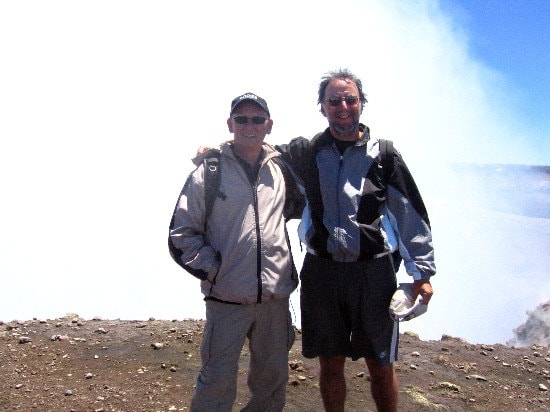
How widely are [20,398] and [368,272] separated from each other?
4782 mm

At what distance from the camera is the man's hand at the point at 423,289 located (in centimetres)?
475

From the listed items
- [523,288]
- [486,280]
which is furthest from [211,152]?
[486,280]

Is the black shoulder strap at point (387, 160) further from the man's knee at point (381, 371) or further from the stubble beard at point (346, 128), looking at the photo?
the man's knee at point (381, 371)

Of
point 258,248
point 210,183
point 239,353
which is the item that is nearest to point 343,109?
point 210,183

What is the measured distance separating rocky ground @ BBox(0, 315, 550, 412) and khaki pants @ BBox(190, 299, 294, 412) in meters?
1.74

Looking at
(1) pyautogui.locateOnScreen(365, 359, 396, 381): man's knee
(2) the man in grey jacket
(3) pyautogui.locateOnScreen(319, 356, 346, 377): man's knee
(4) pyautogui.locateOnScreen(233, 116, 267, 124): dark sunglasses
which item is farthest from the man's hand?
(4) pyautogui.locateOnScreen(233, 116, 267, 124): dark sunglasses

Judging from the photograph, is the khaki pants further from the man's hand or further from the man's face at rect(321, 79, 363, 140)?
the man's face at rect(321, 79, 363, 140)

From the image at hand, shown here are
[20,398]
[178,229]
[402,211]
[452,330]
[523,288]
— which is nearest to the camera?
[178,229]

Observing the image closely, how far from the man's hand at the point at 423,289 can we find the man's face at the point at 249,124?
2.06 metres

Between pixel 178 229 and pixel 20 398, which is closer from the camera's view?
pixel 178 229

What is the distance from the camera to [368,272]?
15.7 feet

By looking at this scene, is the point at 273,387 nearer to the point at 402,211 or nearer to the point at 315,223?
the point at 315,223

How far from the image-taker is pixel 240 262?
4547 mm

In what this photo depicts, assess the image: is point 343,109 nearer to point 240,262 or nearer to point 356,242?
point 356,242
